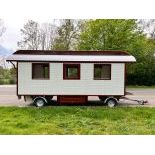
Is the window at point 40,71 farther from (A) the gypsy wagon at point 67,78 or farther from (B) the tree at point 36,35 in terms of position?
(B) the tree at point 36,35

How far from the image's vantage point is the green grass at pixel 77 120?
13.8 m

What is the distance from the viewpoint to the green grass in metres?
13.8

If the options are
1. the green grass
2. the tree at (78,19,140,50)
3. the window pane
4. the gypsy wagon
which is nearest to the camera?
the green grass

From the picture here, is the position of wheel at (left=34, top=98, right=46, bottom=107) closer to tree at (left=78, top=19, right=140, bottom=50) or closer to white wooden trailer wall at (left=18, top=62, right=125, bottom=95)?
white wooden trailer wall at (left=18, top=62, right=125, bottom=95)

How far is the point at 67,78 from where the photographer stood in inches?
771

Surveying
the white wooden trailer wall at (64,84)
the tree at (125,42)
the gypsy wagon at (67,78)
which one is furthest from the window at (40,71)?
the tree at (125,42)

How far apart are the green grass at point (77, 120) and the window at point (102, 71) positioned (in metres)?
1.70

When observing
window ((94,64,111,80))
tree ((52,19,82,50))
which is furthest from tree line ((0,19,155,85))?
window ((94,64,111,80))

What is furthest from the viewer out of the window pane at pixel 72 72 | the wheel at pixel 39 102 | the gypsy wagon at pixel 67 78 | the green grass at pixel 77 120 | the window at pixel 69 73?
the window pane at pixel 72 72

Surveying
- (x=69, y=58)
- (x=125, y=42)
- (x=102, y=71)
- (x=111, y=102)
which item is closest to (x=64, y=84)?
(x=69, y=58)

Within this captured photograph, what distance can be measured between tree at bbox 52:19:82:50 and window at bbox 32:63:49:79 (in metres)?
18.1

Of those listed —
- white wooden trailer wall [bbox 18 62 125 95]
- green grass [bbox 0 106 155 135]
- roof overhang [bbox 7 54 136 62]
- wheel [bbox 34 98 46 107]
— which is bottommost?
green grass [bbox 0 106 155 135]

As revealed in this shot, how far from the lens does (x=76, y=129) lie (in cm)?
1402

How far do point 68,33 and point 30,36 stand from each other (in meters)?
3.74
